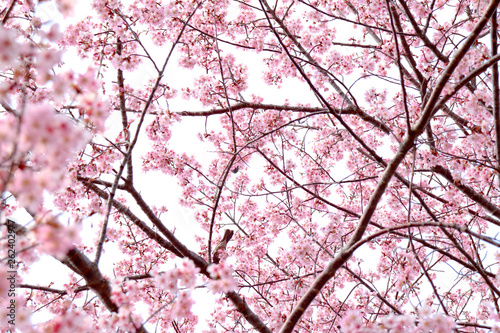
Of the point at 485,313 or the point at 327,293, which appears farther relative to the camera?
the point at 327,293

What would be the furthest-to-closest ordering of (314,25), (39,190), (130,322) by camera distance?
(314,25), (130,322), (39,190)

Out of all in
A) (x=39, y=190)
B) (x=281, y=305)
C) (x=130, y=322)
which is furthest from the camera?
(x=281, y=305)

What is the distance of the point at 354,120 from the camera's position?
5.77 meters

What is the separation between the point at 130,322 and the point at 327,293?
452 cm

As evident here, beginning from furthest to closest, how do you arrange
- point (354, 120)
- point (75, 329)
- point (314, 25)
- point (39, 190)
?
point (354, 120) → point (314, 25) → point (75, 329) → point (39, 190)

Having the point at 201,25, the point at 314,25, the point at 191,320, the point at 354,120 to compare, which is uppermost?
the point at 201,25

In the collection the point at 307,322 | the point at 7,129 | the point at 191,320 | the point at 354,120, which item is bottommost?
the point at 7,129

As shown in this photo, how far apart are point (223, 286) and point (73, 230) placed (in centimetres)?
110

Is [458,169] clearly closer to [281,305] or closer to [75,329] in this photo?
[281,305]

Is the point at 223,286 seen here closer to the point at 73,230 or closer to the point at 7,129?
the point at 73,230

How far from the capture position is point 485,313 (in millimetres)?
4867

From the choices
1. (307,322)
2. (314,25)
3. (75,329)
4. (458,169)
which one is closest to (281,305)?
(307,322)

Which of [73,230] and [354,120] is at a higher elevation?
[354,120]

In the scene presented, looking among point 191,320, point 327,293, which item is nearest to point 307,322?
point 327,293
